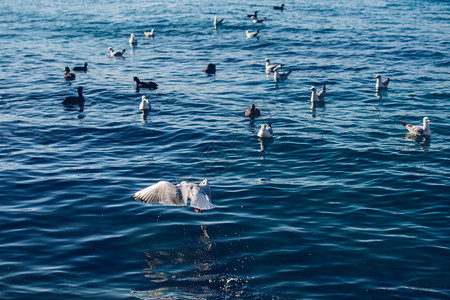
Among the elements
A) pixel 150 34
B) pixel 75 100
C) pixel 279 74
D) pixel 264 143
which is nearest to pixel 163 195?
pixel 264 143

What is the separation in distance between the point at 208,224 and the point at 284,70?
21.8m

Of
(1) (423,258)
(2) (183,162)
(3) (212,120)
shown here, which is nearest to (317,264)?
(1) (423,258)

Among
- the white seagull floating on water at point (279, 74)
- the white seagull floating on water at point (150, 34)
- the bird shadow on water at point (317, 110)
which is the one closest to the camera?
the bird shadow on water at point (317, 110)

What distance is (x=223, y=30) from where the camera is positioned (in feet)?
162

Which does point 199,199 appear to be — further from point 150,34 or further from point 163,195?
point 150,34

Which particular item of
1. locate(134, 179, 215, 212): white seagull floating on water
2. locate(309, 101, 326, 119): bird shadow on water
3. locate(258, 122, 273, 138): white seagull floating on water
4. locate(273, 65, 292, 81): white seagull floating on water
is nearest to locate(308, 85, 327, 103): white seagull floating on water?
locate(309, 101, 326, 119): bird shadow on water

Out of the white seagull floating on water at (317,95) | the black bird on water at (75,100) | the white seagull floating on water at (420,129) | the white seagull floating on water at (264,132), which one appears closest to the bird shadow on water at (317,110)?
the white seagull floating on water at (317,95)

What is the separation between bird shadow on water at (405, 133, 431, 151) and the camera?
Answer: 828 inches

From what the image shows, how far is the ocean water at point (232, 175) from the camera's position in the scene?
41.4 ft

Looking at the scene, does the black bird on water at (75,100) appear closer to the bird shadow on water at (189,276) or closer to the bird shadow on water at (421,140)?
the bird shadow on water at (189,276)

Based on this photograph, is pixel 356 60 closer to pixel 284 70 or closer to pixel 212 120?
pixel 284 70

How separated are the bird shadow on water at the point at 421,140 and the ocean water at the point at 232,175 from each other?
5cm

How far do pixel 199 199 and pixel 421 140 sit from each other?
1180 centimetres

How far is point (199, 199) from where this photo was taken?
13953 mm
